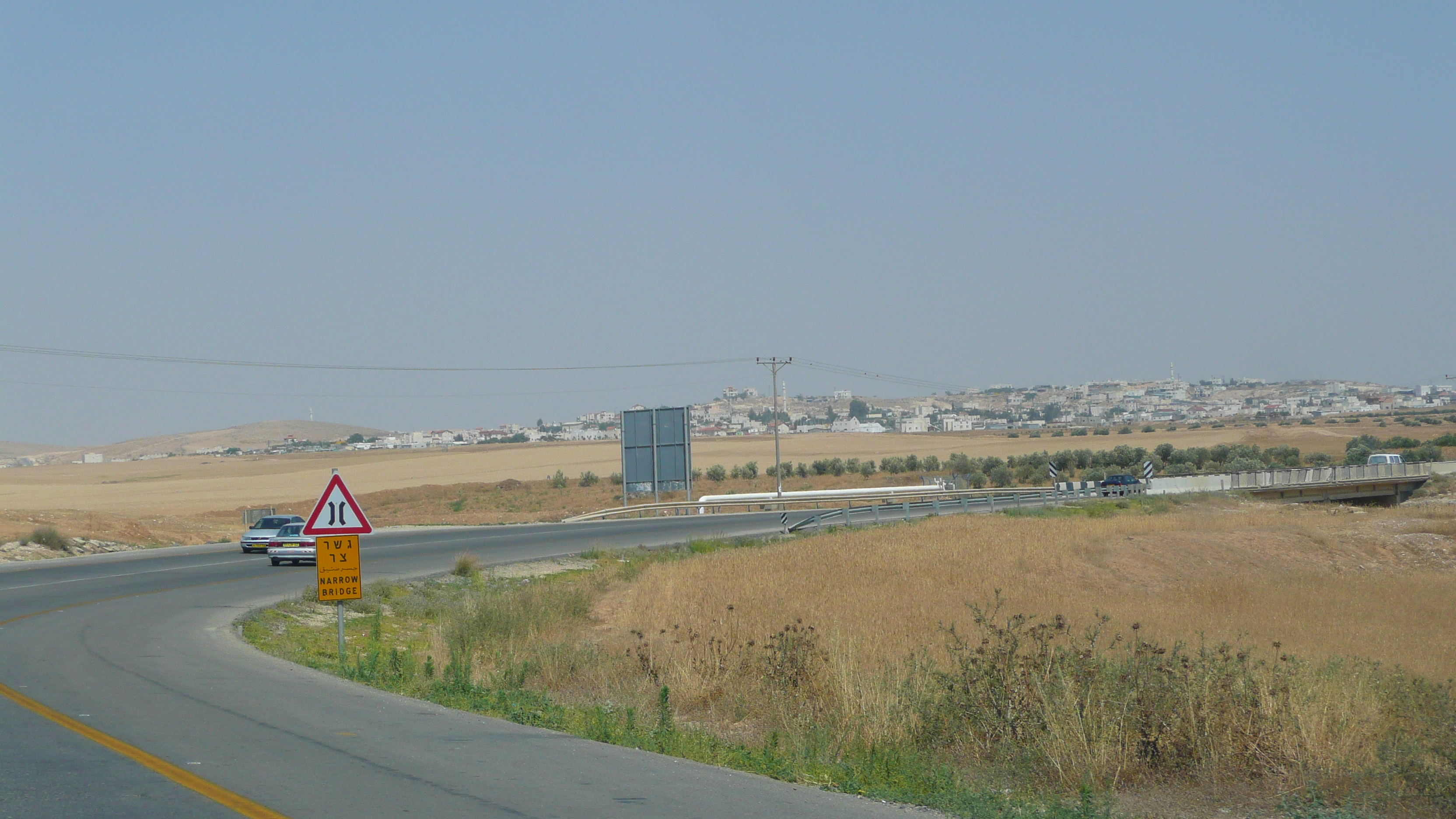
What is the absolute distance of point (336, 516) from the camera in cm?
1593

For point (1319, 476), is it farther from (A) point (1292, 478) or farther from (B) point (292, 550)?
(B) point (292, 550)

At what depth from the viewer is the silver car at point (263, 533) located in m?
39.3

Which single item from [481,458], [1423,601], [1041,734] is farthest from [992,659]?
[481,458]

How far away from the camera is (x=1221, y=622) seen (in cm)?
2297

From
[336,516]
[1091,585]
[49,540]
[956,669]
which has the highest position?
[336,516]

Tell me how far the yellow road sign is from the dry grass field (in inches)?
1379

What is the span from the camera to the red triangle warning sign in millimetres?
15820

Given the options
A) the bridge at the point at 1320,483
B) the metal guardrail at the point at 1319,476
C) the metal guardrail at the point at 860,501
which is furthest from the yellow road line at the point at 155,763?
the metal guardrail at the point at 1319,476

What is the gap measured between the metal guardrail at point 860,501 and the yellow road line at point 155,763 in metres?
43.1

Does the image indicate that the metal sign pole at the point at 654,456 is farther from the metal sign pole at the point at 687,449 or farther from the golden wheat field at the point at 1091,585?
the golden wheat field at the point at 1091,585

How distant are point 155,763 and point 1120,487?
5619cm

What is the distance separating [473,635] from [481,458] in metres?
142

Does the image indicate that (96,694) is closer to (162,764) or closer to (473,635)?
(162,764)

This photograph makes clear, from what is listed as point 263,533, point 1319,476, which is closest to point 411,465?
point 263,533
